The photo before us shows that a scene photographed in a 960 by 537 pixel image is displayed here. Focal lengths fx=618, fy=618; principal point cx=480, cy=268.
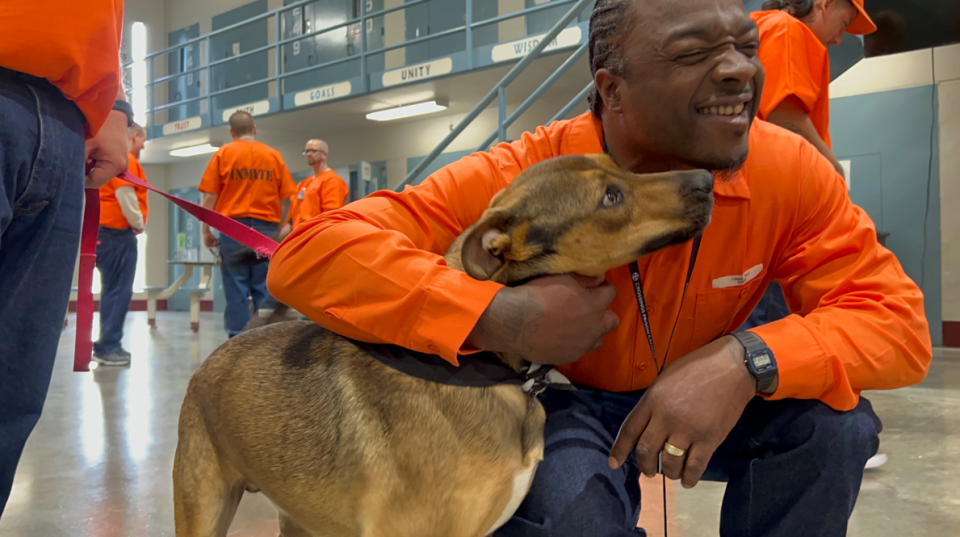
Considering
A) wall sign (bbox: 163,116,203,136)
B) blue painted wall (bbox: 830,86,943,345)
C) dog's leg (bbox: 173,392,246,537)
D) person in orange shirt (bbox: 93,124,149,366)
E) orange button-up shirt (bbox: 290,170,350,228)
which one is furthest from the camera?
wall sign (bbox: 163,116,203,136)

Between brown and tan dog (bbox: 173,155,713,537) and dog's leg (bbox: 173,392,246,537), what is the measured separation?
9cm

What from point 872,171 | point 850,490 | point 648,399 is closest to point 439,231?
point 648,399

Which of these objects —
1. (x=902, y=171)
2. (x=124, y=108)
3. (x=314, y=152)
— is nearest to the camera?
(x=124, y=108)

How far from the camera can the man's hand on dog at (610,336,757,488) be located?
1289 millimetres

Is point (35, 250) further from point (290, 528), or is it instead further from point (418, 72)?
point (418, 72)

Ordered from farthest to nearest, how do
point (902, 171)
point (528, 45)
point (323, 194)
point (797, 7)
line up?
point (528, 45), point (323, 194), point (902, 171), point (797, 7)

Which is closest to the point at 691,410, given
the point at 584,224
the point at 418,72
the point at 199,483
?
the point at 584,224

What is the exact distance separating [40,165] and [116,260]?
5338 mm

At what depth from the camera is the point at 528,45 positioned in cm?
771

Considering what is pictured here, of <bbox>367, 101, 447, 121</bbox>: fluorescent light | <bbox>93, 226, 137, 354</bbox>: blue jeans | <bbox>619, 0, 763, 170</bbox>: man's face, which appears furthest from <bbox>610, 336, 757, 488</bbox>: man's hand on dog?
<bbox>367, 101, 447, 121</bbox>: fluorescent light

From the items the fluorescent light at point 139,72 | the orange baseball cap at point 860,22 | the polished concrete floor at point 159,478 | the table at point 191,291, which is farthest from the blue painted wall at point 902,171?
the fluorescent light at point 139,72

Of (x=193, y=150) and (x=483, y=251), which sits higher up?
(x=193, y=150)

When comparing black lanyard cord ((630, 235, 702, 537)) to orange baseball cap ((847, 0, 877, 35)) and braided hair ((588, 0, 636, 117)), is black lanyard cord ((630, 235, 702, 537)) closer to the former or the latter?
braided hair ((588, 0, 636, 117))

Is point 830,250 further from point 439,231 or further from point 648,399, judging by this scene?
point 439,231
